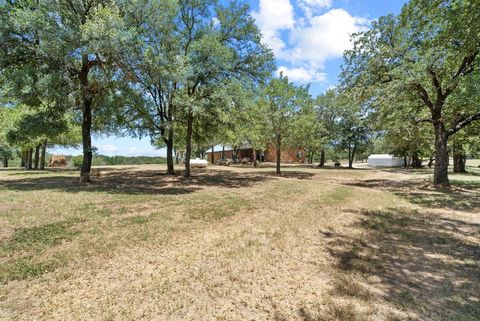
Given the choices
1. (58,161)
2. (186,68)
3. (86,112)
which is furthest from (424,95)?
(58,161)

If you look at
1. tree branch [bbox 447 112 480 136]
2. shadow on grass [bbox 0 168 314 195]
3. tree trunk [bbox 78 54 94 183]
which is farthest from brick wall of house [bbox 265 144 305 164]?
tree trunk [bbox 78 54 94 183]

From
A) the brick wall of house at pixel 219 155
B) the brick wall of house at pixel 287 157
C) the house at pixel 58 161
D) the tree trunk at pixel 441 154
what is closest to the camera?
the tree trunk at pixel 441 154

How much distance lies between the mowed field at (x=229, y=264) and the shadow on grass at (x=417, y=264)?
0.02 meters

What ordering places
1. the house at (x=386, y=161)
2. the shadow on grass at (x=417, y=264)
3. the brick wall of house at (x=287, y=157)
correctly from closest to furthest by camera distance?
the shadow on grass at (x=417, y=264)
the brick wall of house at (x=287, y=157)
the house at (x=386, y=161)

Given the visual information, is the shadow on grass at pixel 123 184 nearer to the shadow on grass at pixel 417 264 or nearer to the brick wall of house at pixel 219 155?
the shadow on grass at pixel 417 264

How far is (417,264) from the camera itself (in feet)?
16.7

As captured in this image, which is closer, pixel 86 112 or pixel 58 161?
pixel 86 112

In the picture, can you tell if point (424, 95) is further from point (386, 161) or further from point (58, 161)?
point (386, 161)

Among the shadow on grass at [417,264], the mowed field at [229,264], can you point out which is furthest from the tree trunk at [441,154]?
the shadow on grass at [417,264]

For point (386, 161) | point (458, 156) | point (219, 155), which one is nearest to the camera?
point (458, 156)

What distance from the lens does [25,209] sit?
7.80 meters

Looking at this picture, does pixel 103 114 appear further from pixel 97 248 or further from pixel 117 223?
pixel 97 248

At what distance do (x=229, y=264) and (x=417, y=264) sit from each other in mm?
3563

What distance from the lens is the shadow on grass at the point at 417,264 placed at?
12.5 ft
